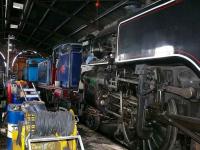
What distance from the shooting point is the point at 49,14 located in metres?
13.0

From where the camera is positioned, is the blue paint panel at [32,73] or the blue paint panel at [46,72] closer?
the blue paint panel at [46,72]

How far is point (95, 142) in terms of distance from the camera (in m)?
5.93

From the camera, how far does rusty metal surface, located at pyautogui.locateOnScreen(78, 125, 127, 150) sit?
5.49 m

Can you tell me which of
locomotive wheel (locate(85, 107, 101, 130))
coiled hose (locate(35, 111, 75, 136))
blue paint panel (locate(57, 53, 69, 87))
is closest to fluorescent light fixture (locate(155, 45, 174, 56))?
coiled hose (locate(35, 111, 75, 136))

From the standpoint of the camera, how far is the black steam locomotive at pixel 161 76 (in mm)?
3158

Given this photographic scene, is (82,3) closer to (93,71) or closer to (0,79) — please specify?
(93,71)

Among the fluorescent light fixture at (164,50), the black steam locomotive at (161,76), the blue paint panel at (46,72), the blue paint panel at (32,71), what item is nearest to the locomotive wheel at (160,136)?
the black steam locomotive at (161,76)

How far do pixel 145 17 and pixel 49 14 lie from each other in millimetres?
9815

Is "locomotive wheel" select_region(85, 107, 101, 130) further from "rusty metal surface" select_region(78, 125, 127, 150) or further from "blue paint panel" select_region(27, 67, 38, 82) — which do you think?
"blue paint panel" select_region(27, 67, 38, 82)

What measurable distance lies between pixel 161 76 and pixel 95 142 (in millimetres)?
2658

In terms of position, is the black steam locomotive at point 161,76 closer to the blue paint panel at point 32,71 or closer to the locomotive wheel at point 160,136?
the locomotive wheel at point 160,136

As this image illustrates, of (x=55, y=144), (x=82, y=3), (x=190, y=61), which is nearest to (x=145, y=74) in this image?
(x=190, y=61)

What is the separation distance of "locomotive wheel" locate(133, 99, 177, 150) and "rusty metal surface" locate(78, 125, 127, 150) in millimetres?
1007

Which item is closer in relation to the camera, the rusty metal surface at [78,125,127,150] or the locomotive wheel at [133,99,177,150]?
the locomotive wheel at [133,99,177,150]
